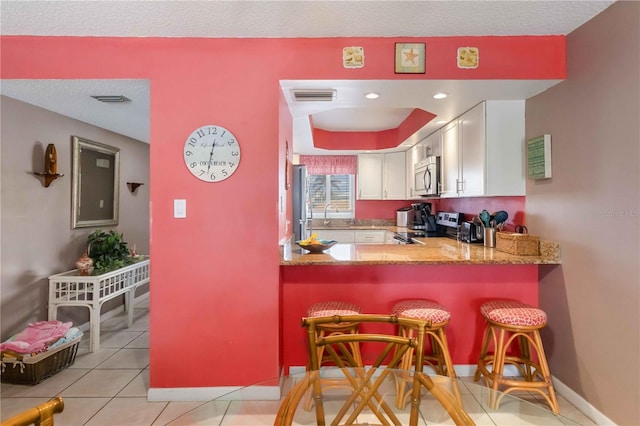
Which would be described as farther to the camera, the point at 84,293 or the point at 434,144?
the point at 434,144

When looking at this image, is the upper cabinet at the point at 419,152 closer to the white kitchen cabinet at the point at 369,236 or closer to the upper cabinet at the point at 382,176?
the upper cabinet at the point at 382,176

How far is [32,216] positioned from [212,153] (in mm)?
1939

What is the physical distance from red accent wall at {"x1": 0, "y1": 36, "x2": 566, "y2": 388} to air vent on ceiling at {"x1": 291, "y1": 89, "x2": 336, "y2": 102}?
20cm

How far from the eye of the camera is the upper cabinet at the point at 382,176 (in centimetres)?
527

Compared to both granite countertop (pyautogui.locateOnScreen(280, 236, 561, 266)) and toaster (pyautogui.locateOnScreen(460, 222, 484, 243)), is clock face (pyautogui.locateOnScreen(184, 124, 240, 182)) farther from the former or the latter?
toaster (pyautogui.locateOnScreen(460, 222, 484, 243))

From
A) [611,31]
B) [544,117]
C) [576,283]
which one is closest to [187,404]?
[576,283]

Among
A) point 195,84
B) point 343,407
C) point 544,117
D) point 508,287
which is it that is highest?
point 195,84

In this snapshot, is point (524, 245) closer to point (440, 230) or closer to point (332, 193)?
point (440, 230)

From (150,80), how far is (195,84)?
0.30 meters

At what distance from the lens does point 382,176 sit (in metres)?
5.34

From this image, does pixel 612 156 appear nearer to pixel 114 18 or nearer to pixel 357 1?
pixel 357 1

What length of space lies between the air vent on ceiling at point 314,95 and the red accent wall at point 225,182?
20 cm

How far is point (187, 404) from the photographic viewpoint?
214 cm

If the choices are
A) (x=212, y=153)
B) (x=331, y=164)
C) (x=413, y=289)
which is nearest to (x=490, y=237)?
(x=413, y=289)
